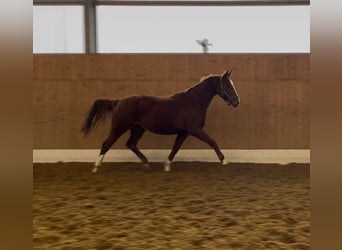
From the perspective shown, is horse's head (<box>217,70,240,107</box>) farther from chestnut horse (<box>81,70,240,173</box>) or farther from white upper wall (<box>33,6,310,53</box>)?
white upper wall (<box>33,6,310,53</box>)

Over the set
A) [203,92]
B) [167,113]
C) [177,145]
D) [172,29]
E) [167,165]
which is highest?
[172,29]

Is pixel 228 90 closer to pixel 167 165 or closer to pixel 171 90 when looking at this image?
pixel 171 90

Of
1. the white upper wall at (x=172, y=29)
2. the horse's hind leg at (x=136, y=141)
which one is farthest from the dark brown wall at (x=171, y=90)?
the horse's hind leg at (x=136, y=141)

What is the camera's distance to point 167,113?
5.05 m

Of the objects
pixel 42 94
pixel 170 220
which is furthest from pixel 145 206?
pixel 42 94

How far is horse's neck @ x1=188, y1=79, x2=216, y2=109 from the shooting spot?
16.8 ft

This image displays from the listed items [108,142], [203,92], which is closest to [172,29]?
[203,92]

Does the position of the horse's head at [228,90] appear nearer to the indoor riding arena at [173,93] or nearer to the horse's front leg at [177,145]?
the indoor riding arena at [173,93]

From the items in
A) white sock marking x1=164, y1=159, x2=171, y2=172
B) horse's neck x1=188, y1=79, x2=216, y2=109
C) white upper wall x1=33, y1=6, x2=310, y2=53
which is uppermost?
white upper wall x1=33, y1=6, x2=310, y2=53

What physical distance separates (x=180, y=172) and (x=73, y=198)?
1.57m

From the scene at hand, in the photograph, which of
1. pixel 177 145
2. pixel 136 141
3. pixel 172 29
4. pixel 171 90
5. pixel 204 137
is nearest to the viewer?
pixel 204 137

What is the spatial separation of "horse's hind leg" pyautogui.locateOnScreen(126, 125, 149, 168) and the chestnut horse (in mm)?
12

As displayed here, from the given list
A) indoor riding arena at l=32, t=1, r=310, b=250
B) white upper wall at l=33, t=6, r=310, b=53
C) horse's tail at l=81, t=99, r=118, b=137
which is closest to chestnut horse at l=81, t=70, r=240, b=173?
horse's tail at l=81, t=99, r=118, b=137

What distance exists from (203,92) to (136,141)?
0.98 metres
